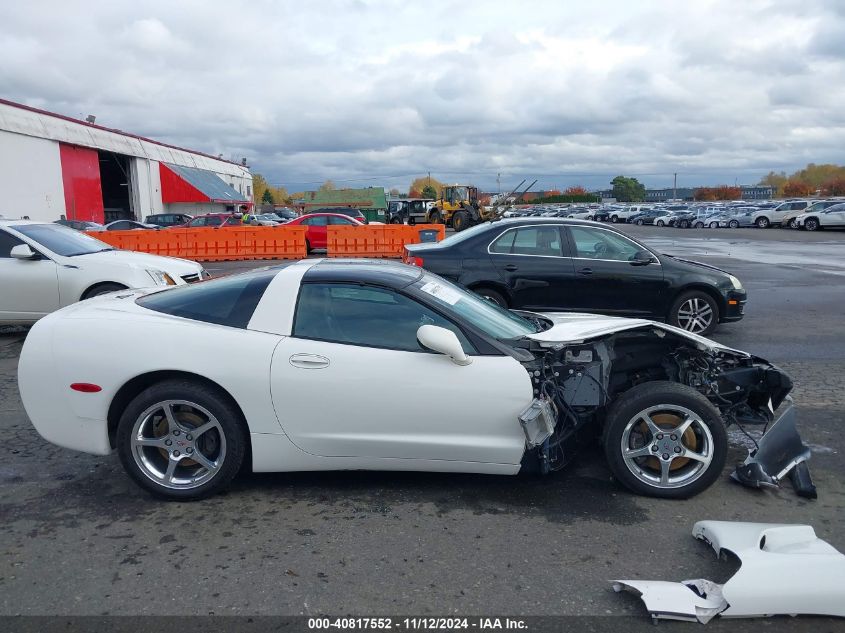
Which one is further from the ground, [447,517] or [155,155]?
[155,155]

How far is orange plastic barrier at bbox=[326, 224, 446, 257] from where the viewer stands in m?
21.8

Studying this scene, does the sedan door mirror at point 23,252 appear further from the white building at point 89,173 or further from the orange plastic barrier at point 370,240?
the white building at point 89,173

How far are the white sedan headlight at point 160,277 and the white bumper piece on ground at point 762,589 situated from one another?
24.1ft

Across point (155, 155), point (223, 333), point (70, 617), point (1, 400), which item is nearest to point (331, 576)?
point (70, 617)

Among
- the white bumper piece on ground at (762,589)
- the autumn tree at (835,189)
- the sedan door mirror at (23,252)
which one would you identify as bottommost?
the white bumper piece on ground at (762,589)

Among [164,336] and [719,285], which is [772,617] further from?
[719,285]

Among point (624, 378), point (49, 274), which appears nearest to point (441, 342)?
point (624, 378)

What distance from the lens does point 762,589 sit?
9.80 ft

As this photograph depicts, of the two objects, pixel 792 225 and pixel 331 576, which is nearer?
pixel 331 576

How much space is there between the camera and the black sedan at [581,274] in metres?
8.80

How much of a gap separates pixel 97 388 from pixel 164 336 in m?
0.48

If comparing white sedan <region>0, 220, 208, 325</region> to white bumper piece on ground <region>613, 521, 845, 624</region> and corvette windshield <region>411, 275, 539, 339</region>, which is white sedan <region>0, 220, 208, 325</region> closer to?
corvette windshield <region>411, 275, 539, 339</region>

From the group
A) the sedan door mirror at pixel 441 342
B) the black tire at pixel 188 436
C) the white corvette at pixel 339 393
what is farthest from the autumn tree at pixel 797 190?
the black tire at pixel 188 436

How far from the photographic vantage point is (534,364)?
13.5ft
